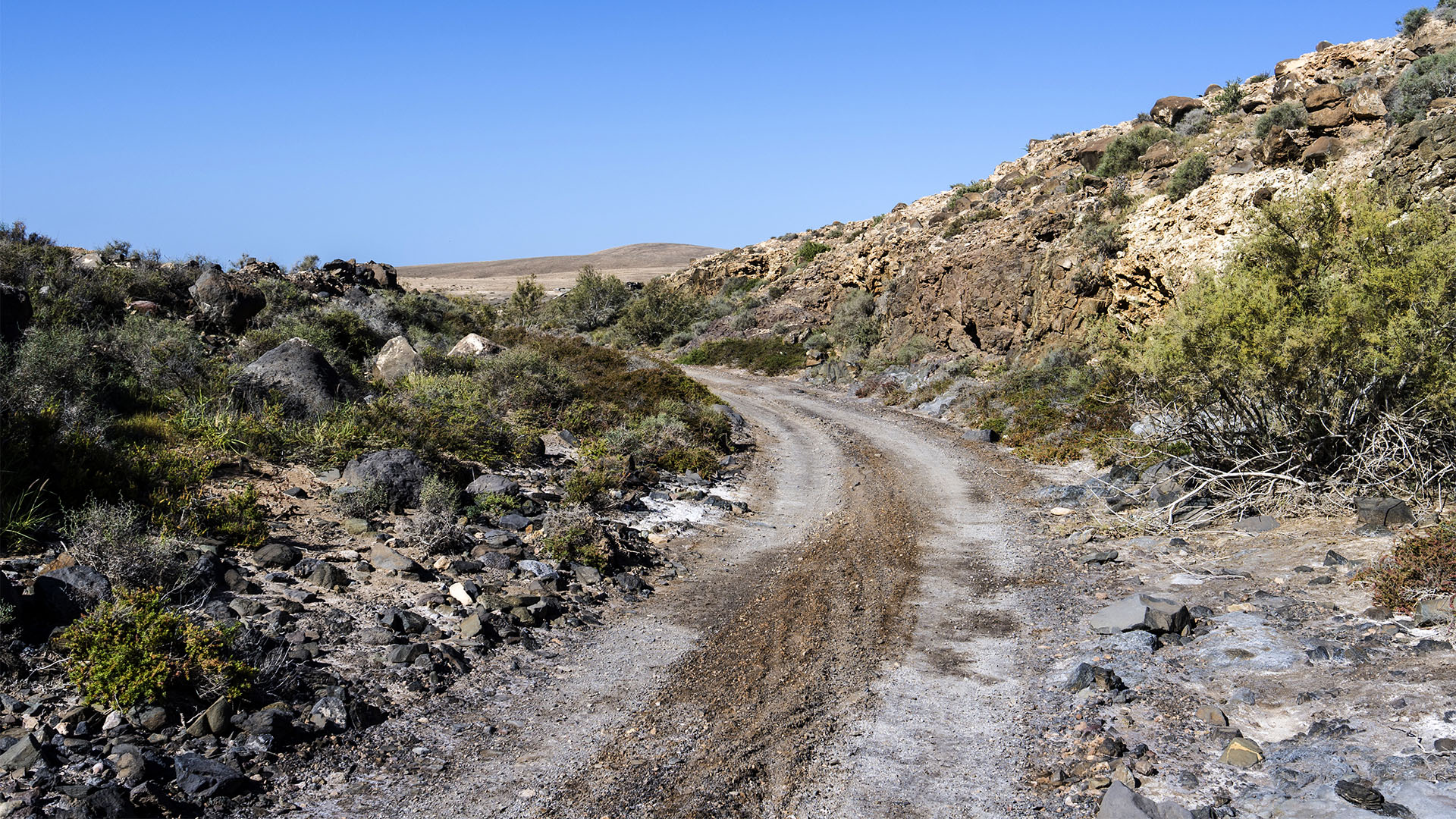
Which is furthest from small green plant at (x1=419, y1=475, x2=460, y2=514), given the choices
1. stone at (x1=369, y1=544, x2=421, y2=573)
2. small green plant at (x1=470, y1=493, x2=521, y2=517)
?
stone at (x1=369, y1=544, x2=421, y2=573)

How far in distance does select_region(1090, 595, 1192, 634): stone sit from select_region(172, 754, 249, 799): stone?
22.6ft

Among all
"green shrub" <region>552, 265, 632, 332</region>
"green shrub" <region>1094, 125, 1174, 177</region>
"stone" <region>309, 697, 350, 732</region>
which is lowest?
A: "stone" <region>309, 697, 350, 732</region>

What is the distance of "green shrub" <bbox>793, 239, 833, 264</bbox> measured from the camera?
4762 centimetres

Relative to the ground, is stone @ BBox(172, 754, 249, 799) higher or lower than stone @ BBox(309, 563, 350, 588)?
lower

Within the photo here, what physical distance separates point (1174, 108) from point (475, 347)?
27.4 meters

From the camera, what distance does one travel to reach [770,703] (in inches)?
241

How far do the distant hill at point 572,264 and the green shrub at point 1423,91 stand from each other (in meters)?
96.1

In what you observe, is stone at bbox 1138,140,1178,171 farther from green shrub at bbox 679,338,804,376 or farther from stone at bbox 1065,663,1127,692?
stone at bbox 1065,663,1127,692

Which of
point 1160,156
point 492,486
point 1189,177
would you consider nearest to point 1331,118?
point 1189,177

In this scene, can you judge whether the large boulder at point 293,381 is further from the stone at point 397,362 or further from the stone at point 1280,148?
the stone at point 1280,148

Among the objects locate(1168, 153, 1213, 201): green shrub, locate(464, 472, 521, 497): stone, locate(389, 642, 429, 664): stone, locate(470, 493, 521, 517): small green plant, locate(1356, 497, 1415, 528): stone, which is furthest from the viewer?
locate(1168, 153, 1213, 201): green shrub

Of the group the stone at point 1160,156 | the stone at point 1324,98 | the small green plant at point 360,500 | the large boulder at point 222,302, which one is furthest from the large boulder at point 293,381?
the stone at point 1160,156

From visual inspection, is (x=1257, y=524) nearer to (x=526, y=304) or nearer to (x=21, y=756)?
(x=21, y=756)

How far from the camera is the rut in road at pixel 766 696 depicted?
16.1 ft
